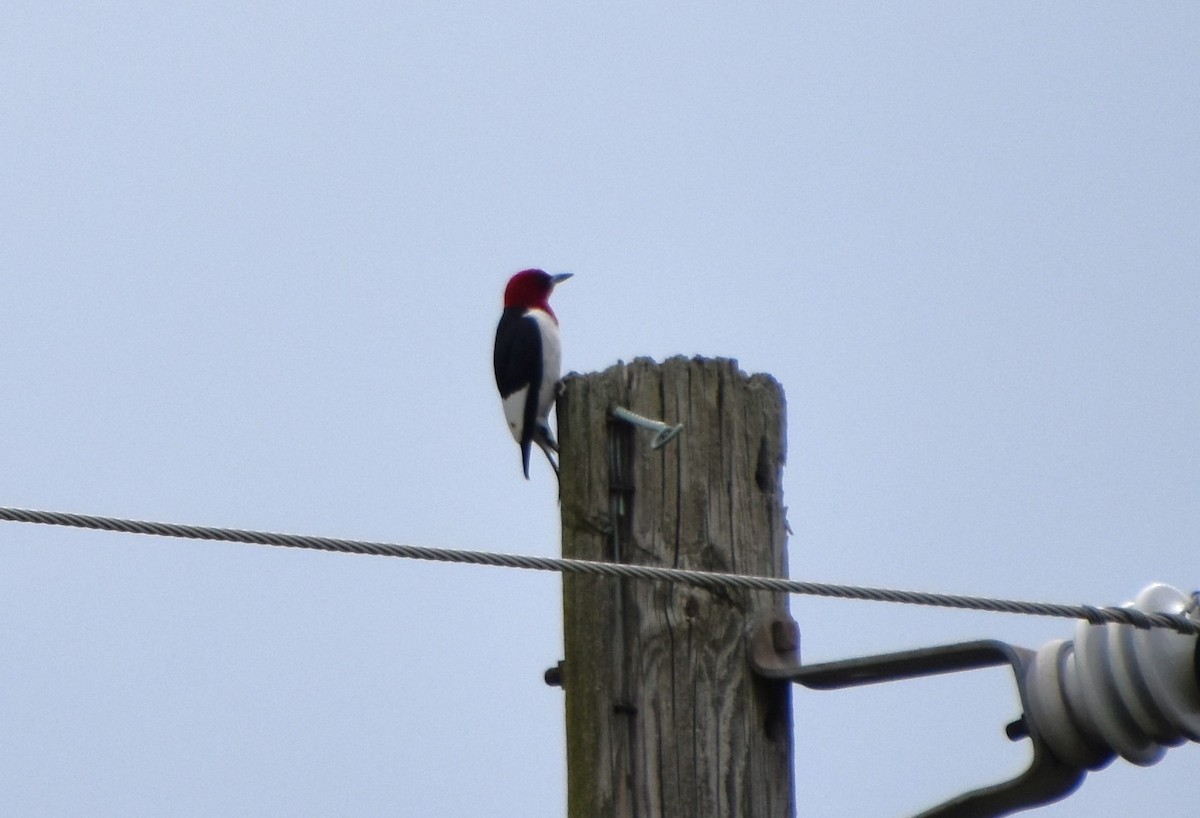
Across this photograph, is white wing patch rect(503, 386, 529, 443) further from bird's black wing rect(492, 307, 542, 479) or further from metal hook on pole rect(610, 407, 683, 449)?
metal hook on pole rect(610, 407, 683, 449)

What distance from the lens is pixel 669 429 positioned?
3.78 meters

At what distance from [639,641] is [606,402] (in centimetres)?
50

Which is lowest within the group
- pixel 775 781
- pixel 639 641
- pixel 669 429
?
pixel 775 781

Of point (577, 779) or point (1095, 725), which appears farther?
point (577, 779)

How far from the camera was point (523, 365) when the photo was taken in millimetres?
6723

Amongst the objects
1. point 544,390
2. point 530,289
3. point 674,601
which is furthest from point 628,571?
point 530,289

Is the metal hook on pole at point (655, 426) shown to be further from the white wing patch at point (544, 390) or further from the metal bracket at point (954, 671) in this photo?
the white wing patch at point (544, 390)

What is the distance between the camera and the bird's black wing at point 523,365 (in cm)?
651

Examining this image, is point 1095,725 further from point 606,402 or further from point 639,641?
point 606,402

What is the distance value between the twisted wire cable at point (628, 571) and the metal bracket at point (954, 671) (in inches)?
4.1

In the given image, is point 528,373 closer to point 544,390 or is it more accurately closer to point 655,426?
point 544,390

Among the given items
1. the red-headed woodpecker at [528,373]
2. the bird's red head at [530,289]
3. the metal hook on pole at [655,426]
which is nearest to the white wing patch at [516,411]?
the red-headed woodpecker at [528,373]

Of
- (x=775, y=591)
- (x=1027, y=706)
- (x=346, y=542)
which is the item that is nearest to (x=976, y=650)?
(x=1027, y=706)

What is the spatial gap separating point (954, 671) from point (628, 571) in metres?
0.68
